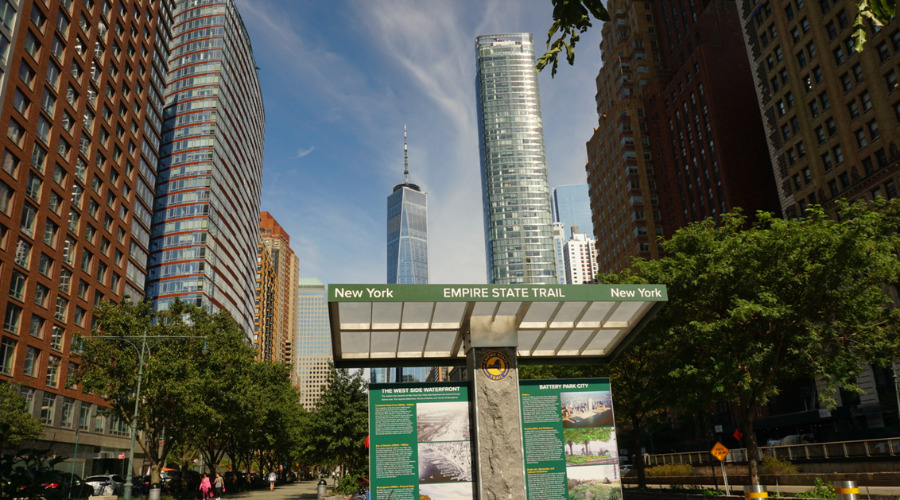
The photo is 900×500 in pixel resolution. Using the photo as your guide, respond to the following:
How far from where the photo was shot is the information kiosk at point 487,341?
14.2 m

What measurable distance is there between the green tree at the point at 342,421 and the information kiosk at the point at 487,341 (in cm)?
2999

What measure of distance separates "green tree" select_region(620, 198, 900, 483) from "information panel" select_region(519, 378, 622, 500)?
402 inches

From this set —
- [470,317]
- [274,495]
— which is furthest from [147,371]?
[470,317]

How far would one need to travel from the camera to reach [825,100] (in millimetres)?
59031

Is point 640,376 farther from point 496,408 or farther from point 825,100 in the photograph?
point 825,100

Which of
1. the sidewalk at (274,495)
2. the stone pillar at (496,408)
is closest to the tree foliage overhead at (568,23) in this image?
the stone pillar at (496,408)

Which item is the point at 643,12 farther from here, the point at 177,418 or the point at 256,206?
the point at 177,418

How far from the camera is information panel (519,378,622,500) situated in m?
14.8

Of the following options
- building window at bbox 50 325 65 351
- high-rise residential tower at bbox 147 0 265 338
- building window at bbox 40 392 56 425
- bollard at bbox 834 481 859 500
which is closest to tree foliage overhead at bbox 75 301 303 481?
building window at bbox 40 392 56 425

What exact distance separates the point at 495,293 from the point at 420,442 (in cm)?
379

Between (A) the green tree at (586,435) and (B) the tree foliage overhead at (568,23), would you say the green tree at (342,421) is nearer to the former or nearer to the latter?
(A) the green tree at (586,435)

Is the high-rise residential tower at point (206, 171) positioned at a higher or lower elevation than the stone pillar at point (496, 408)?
higher

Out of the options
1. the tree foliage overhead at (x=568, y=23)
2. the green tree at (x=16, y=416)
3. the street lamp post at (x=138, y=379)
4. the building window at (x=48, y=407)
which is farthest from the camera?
the building window at (x=48, y=407)

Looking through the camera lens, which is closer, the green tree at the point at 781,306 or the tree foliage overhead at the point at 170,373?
the green tree at the point at 781,306
